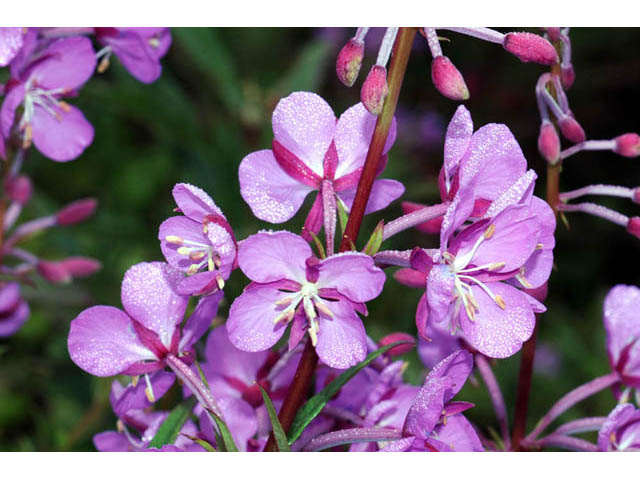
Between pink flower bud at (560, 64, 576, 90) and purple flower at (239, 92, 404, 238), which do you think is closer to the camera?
purple flower at (239, 92, 404, 238)

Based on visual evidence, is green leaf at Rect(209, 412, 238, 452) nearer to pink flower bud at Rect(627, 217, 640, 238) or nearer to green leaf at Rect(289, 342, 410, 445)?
green leaf at Rect(289, 342, 410, 445)

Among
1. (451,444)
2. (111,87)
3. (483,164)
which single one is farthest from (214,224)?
(111,87)

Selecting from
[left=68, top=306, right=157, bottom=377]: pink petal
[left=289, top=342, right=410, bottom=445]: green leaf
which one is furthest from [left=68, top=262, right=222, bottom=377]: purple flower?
[left=289, top=342, right=410, bottom=445]: green leaf

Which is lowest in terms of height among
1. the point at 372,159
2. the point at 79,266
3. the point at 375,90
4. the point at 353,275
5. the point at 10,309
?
the point at 10,309

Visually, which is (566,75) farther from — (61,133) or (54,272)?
(54,272)

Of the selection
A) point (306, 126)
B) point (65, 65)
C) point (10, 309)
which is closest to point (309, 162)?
point (306, 126)

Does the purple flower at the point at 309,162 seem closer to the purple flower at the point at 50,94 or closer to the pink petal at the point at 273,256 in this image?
the pink petal at the point at 273,256
